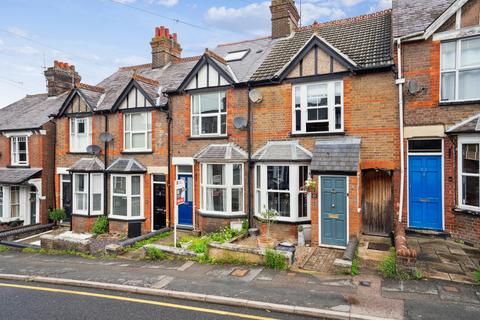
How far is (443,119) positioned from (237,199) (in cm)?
797

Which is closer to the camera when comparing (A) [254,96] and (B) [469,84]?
(B) [469,84]

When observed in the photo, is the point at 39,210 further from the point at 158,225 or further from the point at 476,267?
the point at 476,267

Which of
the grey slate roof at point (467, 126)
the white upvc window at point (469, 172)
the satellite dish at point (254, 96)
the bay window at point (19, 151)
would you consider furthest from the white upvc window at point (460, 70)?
the bay window at point (19, 151)

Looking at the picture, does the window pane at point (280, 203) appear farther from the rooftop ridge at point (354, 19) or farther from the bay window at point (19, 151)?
the bay window at point (19, 151)

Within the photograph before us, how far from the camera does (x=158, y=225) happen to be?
15.1 meters

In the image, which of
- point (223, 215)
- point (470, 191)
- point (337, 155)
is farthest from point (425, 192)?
point (223, 215)

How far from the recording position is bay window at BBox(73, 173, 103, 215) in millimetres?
15945

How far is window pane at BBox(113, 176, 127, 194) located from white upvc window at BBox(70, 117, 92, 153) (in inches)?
114

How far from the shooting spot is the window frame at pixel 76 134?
16.7 meters

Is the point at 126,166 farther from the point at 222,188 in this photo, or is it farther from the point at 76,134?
the point at 222,188

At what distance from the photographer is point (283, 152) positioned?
11.8 metres

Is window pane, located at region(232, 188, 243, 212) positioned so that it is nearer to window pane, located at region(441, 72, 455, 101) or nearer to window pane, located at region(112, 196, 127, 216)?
window pane, located at region(112, 196, 127, 216)

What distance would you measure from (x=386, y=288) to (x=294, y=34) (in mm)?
13064

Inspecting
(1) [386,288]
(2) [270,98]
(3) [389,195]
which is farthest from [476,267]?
(2) [270,98]
